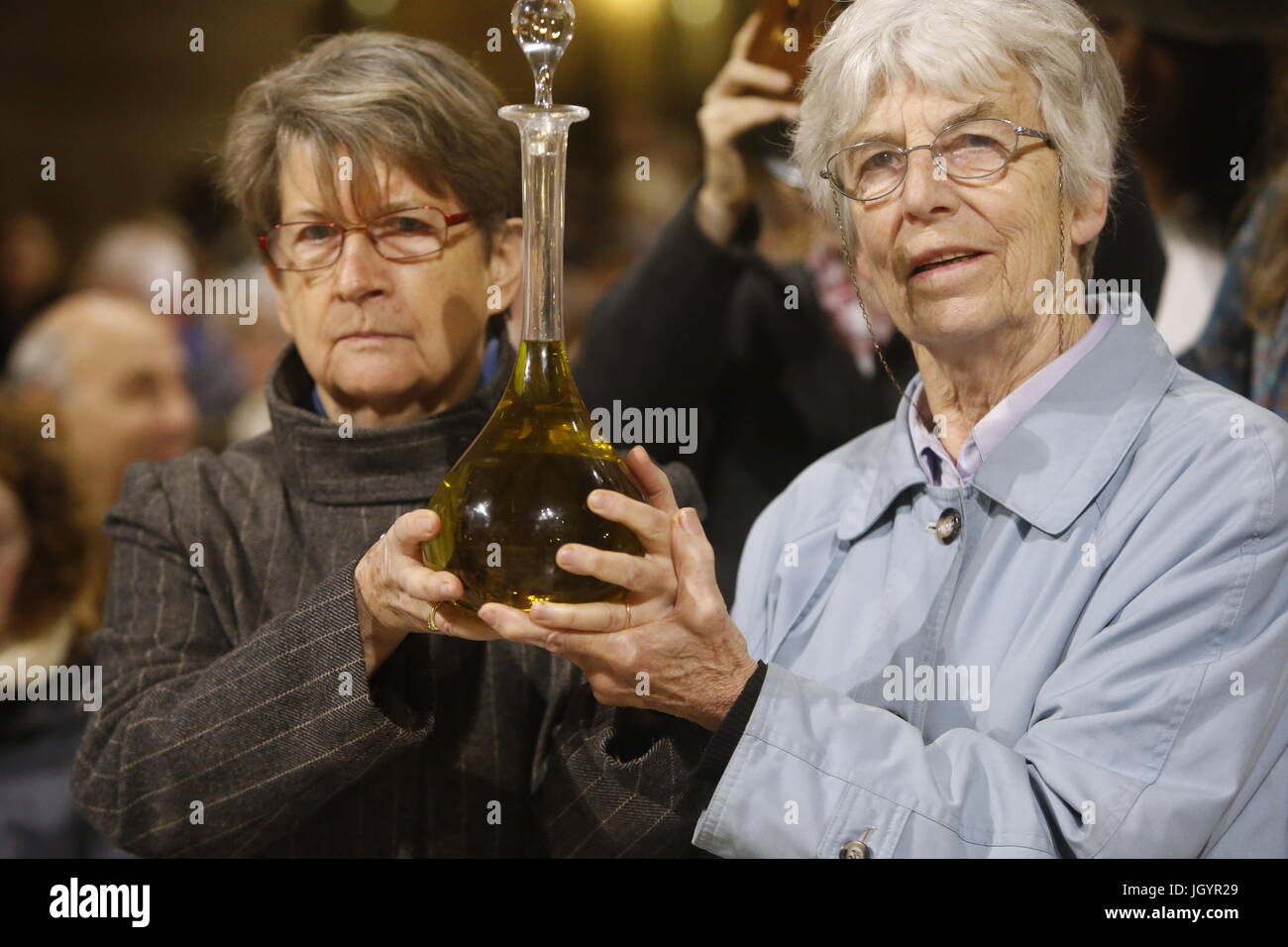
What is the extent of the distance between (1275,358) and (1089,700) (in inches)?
29.5

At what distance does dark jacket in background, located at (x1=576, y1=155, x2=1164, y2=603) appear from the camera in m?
1.58

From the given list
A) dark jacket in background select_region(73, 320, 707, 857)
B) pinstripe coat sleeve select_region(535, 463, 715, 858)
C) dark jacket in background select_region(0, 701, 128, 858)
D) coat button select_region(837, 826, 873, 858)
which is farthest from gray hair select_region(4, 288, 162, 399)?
coat button select_region(837, 826, 873, 858)

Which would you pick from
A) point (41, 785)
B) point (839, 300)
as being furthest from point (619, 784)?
point (41, 785)

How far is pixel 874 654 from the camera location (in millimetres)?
1154

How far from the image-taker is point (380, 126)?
1188 millimetres

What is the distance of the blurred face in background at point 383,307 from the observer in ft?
3.93

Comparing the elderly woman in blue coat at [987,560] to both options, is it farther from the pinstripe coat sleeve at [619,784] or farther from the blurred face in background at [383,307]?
the blurred face in background at [383,307]

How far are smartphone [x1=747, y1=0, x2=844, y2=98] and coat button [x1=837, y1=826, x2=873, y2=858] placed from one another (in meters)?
0.84

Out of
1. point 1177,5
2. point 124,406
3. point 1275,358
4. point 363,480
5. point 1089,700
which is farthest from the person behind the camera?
point 124,406

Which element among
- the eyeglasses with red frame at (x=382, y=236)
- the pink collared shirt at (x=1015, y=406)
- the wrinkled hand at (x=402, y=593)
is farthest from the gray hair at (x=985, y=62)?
the wrinkled hand at (x=402, y=593)

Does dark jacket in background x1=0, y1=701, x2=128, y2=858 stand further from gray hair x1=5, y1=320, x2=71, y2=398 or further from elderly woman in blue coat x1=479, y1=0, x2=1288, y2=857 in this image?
elderly woman in blue coat x1=479, y1=0, x2=1288, y2=857

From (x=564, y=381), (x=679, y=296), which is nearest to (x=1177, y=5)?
(x=679, y=296)

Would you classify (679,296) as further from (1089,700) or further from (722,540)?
(1089,700)
